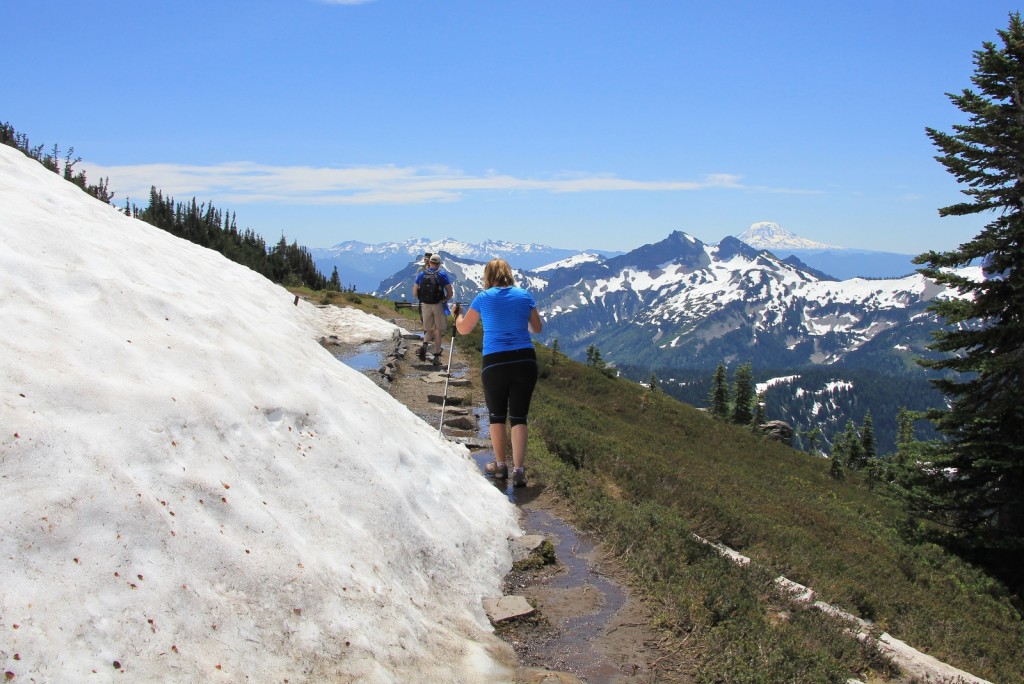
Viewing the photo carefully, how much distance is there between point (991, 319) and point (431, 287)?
16926 mm

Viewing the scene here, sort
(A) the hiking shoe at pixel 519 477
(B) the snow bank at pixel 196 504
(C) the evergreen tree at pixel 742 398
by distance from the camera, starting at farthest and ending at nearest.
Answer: (C) the evergreen tree at pixel 742 398, (A) the hiking shoe at pixel 519 477, (B) the snow bank at pixel 196 504

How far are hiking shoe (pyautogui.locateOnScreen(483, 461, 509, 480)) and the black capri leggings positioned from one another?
0.94m

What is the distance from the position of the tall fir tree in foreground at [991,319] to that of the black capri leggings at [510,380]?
49.8ft

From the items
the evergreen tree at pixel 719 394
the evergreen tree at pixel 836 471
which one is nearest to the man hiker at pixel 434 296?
the evergreen tree at pixel 836 471

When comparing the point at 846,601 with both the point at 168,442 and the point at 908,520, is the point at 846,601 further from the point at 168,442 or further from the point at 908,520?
the point at 908,520

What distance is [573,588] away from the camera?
7098 mm

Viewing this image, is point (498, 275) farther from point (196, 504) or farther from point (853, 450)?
point (853, 450)

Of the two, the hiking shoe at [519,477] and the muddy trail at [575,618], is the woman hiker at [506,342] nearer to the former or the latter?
the hiking shoe at [519,477]

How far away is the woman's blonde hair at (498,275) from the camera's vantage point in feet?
31.2

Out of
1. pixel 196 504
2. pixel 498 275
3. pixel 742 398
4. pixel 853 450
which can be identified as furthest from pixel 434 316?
pixel 853 450

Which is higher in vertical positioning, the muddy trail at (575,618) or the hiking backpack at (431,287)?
the hiking backpack at (431,287)

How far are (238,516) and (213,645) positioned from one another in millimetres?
1241

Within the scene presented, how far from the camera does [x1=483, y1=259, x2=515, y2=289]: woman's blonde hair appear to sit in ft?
31.2

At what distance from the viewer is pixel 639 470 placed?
498 inches
